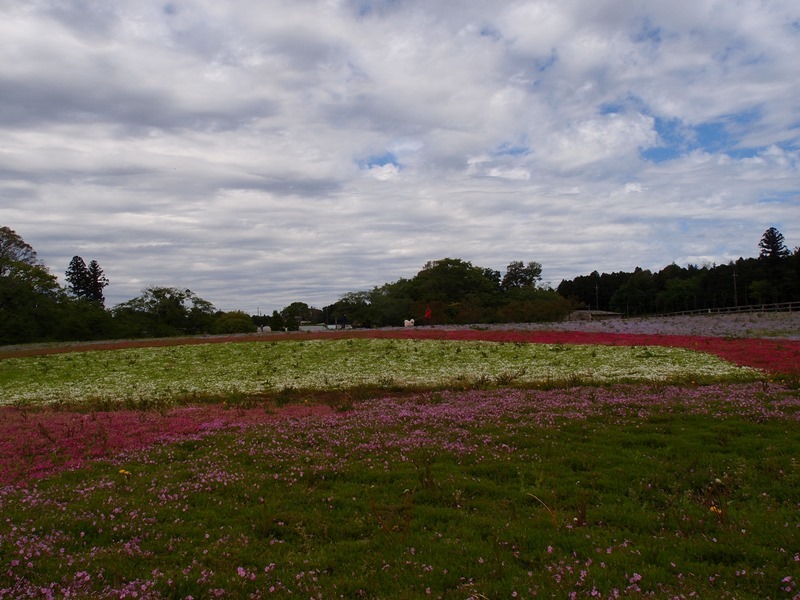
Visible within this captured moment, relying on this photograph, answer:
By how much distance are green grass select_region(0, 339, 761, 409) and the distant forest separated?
36.2m

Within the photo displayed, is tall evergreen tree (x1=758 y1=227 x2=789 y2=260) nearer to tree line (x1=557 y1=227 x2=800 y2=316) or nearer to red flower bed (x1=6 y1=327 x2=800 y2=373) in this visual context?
tree line (x1=557 y1=227 x2=800 y2=316)

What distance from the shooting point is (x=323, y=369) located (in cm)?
2631

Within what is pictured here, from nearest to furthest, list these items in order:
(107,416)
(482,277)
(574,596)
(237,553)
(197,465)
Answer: (574,596) → (237,553) → (197,465) → (107,416) → (482,277)

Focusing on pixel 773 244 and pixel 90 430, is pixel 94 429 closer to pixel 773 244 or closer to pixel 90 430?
pixel 90 430

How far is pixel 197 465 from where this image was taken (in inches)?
385

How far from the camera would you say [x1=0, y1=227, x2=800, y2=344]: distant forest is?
7056 centimetres

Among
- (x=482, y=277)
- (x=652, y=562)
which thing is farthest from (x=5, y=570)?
(x=482, y=277)

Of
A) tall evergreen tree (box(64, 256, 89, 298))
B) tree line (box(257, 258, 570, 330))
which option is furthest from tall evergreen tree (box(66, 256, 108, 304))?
tree line (box(257, 258, 570, 330))

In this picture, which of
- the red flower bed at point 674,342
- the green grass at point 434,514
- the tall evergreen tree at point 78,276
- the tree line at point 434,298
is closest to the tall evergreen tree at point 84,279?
the tall evergreen tree at point 78,276

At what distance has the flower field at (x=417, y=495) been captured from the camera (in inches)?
224

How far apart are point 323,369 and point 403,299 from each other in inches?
3412

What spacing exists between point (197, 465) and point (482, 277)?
121 metres

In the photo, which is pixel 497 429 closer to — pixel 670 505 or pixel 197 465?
pixel 670 505

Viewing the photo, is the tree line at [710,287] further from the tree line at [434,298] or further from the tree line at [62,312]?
the tree line at [62,312]
